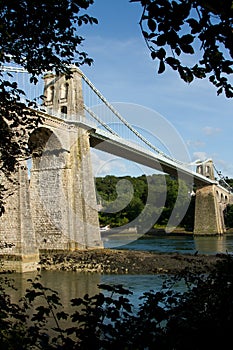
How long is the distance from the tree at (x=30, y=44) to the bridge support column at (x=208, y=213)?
1529 inches

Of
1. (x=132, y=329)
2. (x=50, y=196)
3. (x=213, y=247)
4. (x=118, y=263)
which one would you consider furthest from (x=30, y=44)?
(x=213, y=247)

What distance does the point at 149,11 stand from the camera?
1.73 metres

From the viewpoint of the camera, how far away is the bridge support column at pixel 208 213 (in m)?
41.2

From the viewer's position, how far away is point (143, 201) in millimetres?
47000

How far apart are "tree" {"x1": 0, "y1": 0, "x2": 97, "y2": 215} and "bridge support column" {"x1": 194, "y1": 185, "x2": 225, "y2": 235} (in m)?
38.8

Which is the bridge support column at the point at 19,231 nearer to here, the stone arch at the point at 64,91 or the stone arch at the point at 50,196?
the stone arch at the point at 50,196

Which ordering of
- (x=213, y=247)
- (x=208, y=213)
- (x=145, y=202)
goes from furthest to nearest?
(x=145, y=202) → (x=208, y=213) → (x=213, y=247)

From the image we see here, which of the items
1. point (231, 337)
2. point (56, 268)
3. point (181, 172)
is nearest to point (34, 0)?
point (231, 337)

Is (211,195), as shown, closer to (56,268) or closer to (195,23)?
(56,268)

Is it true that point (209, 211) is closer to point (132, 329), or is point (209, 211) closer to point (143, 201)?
point (143, 201)

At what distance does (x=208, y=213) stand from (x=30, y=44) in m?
40.8

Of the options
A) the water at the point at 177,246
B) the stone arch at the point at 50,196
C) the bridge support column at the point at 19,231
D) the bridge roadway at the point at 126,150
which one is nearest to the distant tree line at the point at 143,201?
the bridge roadway at the point at 126,150

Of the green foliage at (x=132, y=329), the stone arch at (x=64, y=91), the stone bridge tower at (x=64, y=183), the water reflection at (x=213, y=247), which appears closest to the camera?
the green foliage at (x=132, y=329)

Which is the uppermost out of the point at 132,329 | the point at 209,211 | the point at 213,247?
the point at 209,211
